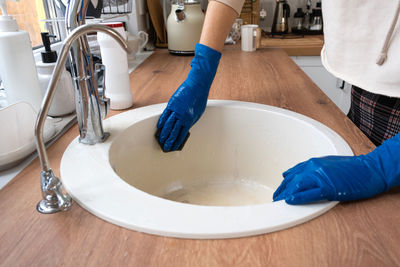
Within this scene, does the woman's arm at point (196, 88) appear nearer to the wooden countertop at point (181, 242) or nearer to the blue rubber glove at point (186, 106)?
the blue rubber glove at point (186, 106)

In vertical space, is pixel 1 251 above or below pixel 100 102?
below

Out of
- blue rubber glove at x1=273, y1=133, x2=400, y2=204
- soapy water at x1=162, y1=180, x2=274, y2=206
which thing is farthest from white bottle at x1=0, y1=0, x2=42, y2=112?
blue rubber glove at x1=273, y1=133, x2=400, y2=204

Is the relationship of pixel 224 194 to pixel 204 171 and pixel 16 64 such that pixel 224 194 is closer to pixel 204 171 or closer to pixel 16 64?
pixel 204 171

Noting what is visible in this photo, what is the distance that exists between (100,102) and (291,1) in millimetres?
2163

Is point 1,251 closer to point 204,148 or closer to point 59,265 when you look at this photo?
point 59,265

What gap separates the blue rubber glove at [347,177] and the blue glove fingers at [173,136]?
36 cm

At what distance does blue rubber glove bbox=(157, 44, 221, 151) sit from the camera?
82 centimetres

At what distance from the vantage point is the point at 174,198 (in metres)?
0.90

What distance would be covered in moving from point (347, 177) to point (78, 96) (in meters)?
0.50

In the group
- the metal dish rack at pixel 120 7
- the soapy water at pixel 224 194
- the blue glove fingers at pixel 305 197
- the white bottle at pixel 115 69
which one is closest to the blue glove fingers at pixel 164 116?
the white bottle at pixel 115 69

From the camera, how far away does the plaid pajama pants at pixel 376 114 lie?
2.69 feet

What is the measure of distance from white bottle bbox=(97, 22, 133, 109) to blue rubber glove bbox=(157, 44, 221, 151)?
0.43 ft

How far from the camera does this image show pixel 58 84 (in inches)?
29.4

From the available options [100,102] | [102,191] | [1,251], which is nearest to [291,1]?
[100,102]
